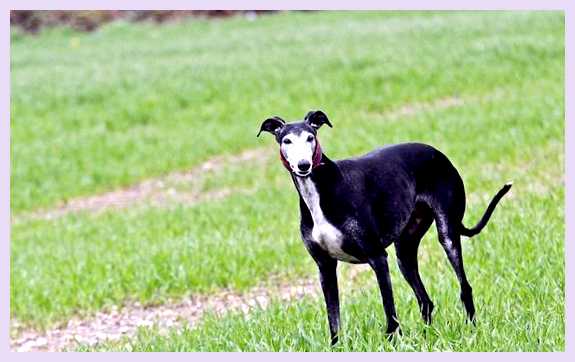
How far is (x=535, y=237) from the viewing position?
807 cm

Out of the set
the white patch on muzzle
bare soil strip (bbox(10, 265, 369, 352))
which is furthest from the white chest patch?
bare soil strip (bbox(10, 265, 369, 352))

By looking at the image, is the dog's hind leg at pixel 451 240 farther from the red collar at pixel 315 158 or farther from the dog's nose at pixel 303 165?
the dog's nose at pixel 303 165

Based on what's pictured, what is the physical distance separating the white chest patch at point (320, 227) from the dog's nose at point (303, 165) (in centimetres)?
26

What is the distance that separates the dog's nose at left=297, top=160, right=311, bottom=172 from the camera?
446cm

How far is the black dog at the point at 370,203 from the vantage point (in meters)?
4.66

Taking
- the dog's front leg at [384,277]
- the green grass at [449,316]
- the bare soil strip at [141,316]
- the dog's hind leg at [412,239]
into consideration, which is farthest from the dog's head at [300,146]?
the bare soil strip at [141,316]

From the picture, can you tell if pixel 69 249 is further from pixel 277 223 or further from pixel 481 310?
pixel 481 310

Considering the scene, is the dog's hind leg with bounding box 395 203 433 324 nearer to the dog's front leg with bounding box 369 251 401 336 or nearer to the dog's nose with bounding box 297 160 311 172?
the dog's front leg with bounding box 369 251 401 336

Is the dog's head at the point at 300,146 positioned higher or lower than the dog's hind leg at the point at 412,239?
higher

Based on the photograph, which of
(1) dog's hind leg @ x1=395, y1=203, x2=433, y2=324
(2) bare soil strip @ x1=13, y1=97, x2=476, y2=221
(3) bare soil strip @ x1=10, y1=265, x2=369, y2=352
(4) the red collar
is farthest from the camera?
(2) bare soil strip @ x1=13, y1=97, x2=476, y2=221

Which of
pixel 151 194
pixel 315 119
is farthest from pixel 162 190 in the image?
pixel 315 119

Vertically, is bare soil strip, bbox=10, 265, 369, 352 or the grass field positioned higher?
the grass field

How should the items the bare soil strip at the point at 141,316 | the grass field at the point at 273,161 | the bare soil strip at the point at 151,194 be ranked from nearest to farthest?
the grass field at the point at 273,161 → the bare soil strip at the point at 141,316 → the bare soil strip at the point at 151,194

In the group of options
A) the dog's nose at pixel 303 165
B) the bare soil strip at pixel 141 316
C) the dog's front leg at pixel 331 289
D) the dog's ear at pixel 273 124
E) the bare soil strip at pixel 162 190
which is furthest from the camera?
the bare soil strip at pixel 162 190
